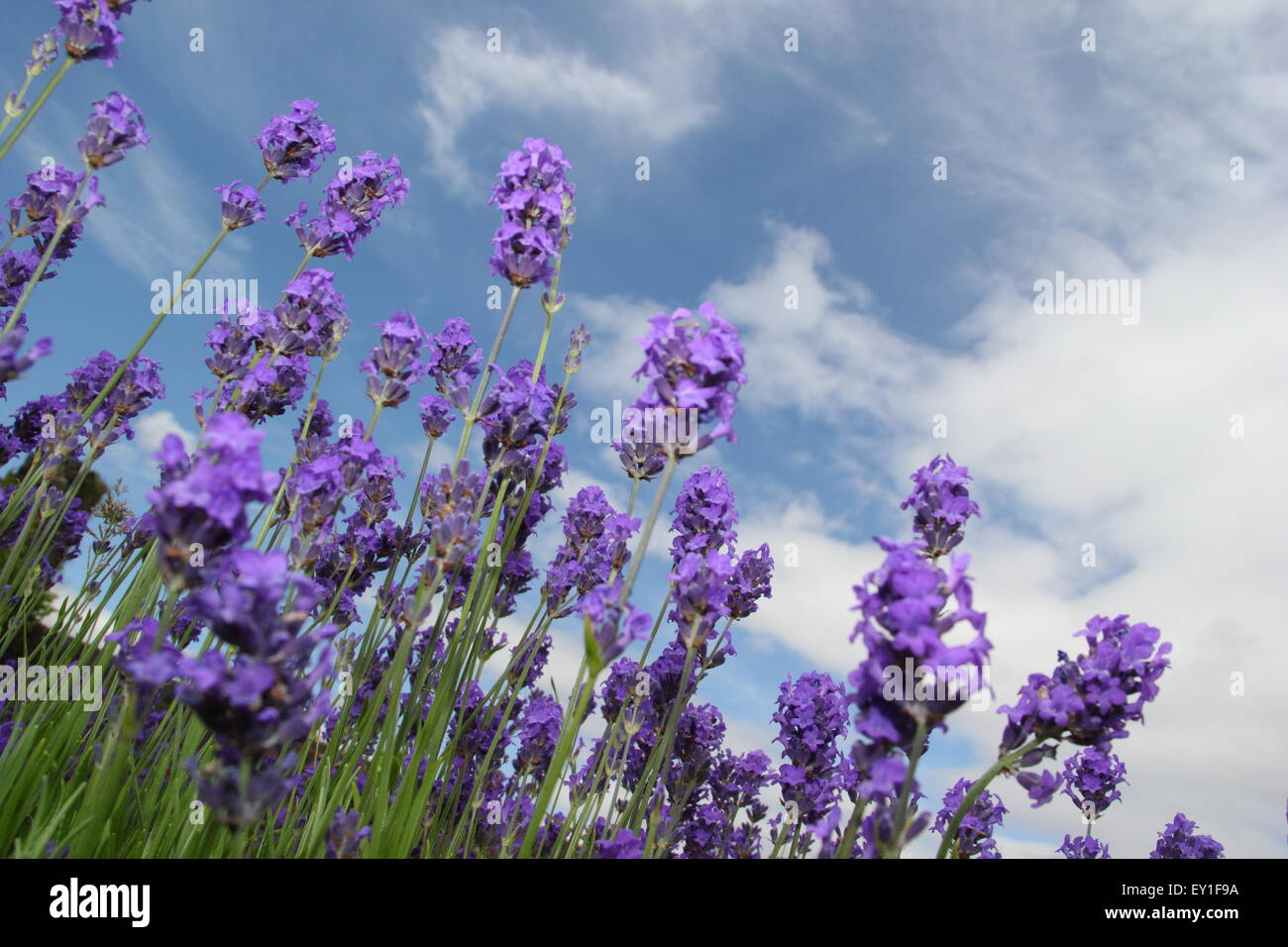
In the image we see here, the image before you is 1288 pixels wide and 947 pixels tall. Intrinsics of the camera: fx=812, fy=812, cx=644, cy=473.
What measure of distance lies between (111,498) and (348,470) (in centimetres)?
385

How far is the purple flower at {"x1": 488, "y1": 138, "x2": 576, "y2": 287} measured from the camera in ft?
9.83

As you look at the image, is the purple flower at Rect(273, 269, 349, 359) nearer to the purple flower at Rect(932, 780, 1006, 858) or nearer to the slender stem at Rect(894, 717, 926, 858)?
the slender stem at Rect(894, 717, 926, 858)

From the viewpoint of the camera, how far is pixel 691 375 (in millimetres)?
2123

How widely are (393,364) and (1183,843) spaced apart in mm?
4855

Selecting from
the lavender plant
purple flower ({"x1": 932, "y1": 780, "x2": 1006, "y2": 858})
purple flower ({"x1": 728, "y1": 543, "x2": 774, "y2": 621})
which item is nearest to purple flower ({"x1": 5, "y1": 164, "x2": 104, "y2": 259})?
the lavender plant

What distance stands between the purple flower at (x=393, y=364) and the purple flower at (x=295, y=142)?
A: 56.6 inches

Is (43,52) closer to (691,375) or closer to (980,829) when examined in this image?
(691,375)

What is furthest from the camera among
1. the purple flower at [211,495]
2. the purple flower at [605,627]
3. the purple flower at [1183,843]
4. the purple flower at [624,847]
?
the purple flower at [1183,843]

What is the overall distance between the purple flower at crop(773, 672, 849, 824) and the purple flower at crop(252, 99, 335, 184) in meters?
3.57

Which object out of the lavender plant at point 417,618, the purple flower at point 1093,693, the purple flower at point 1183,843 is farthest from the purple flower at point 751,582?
the purple flower at point 1183,843

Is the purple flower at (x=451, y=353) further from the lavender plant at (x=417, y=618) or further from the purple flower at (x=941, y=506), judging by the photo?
the purple flower at (x=941, y=506)

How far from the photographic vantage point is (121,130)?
3.32m

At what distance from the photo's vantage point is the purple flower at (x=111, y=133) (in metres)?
3.29

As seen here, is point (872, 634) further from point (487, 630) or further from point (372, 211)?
point (372, 211)
